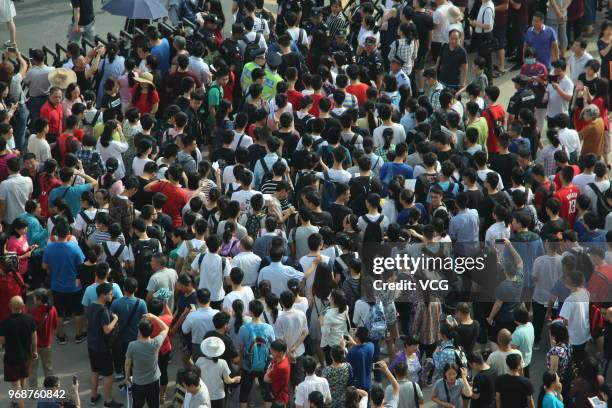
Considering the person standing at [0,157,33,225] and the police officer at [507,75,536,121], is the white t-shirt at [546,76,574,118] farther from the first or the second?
the person standing at [0,157,33,225]

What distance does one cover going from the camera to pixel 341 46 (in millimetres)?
21250

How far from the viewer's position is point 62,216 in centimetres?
1595

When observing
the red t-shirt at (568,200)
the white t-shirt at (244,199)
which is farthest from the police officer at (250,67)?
the red t-shirt at (568,200)

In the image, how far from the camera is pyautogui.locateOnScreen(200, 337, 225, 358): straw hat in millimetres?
13805

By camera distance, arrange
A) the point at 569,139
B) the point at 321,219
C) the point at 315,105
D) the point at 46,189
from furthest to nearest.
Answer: the point at 315,105
the point at 569,139
the point at 46,189
the point at 321,219

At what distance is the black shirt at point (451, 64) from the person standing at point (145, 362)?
808 centimetres

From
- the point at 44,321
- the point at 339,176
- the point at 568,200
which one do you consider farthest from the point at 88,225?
the point at 568,200

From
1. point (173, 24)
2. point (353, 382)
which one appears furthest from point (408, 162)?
point (173, 24)

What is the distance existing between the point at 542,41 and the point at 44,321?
395 inches

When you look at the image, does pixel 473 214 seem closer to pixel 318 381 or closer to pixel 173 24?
pixel 318 381

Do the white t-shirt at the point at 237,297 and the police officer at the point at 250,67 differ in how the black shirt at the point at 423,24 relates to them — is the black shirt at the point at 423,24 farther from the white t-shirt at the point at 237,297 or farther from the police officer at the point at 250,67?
the white t-shirt at the point at 237,297

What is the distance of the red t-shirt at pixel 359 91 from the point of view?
1912 cm

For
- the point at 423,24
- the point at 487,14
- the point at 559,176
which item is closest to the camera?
the point at 559,176

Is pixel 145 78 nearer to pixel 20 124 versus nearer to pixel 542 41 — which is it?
pixel 20 124
